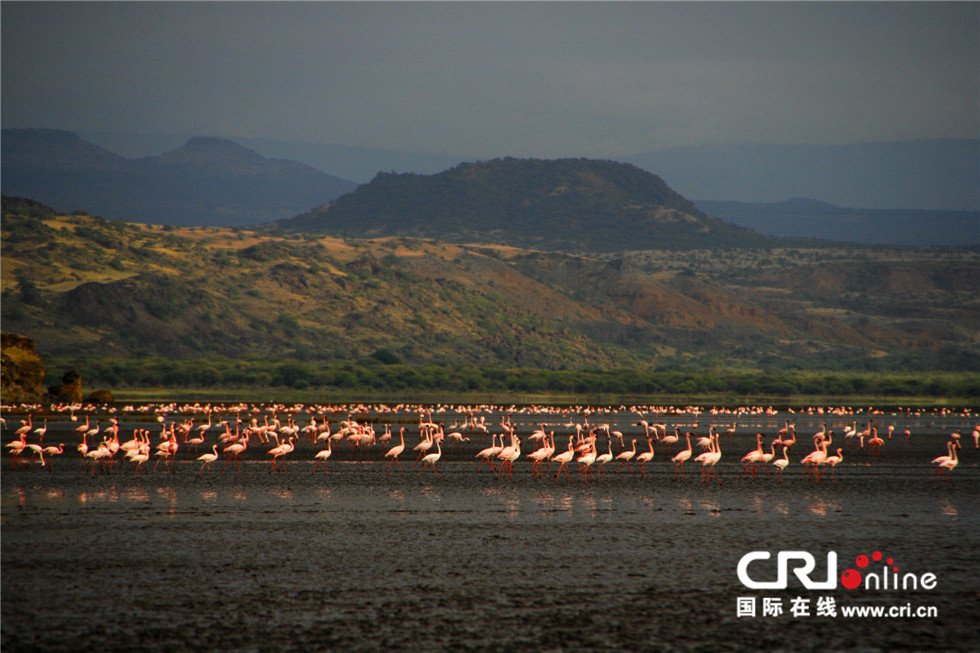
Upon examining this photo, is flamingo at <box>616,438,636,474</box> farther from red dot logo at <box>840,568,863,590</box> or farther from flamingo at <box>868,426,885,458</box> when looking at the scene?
red dot logo at <box>840,568,863,590</box>

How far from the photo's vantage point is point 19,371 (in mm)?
73938

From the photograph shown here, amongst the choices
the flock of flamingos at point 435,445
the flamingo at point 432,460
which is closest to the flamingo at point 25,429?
the flock of flamingos at point 435,445

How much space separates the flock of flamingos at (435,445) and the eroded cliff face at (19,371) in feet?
25.5

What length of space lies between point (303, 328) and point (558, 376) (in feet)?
118

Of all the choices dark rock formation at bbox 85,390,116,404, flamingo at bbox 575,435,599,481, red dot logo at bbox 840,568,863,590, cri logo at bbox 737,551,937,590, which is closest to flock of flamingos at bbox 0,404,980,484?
flamingo at bbox 575,435,599,481

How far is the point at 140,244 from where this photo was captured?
491 ft

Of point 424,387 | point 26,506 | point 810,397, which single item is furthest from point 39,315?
point 26,506

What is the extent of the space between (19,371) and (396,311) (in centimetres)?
7406

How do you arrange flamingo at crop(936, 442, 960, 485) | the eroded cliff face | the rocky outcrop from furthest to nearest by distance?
the rocky outcrop < the eroded cliff face < flamingo at crop(936, 442, 960, 485)

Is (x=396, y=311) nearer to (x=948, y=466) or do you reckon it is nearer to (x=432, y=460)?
(x=432, y=460)

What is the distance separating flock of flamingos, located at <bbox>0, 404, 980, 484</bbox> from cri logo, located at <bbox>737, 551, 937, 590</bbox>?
12228 millimetres

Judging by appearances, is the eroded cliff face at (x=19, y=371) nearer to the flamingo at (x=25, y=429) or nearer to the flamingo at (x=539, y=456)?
the flamingo at (x=25, y=429)

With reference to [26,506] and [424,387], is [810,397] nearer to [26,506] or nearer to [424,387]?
[424,387]

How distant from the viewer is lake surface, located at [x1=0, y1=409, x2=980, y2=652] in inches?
552
